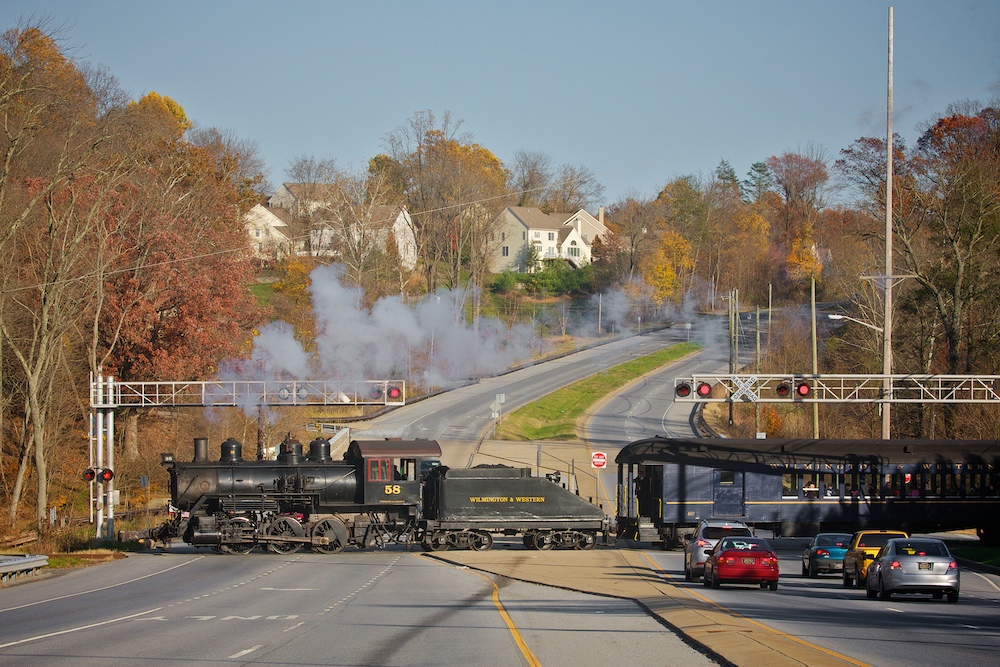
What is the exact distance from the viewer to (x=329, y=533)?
32562 mm

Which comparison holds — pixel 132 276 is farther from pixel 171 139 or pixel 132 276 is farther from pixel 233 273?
pixel 171 139

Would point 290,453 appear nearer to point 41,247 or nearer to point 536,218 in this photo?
point 41,247

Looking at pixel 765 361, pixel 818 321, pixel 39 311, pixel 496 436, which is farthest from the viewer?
pixel 818 321

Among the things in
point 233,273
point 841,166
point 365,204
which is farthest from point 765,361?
point 233,273

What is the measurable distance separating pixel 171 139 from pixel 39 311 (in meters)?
39.0

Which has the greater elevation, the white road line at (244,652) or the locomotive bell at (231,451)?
the locomotive bell at (231,451)

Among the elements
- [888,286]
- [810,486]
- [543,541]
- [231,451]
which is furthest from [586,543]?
[888,286]

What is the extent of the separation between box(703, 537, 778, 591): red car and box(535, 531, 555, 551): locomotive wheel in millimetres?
10809

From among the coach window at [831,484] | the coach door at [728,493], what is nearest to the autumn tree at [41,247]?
the coach door at [728,493]

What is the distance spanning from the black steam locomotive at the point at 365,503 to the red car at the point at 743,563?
10656mm

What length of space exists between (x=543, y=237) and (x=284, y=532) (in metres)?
86.6

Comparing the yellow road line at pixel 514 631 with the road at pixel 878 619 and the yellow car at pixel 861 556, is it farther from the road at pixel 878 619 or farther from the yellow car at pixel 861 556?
the yellow car at pixel 861 556

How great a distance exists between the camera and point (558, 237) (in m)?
117

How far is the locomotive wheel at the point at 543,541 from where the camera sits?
108 feet
